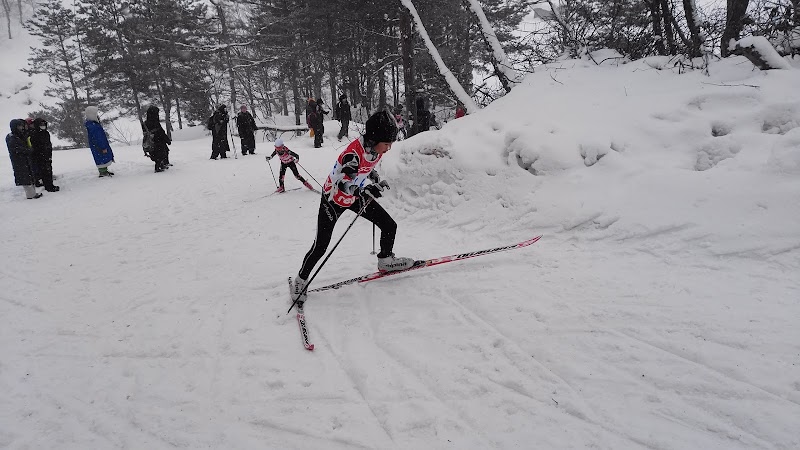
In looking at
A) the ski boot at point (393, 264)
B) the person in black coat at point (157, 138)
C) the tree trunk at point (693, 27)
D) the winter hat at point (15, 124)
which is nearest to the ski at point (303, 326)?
the ski boot at point (393, 264)

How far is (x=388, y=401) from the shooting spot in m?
2.84

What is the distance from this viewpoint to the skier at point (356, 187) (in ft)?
12.5

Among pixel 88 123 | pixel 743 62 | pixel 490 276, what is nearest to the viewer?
pixel 490 276

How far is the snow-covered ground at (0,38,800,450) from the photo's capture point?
104 inches

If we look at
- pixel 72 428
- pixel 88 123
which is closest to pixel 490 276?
pixel 72 428

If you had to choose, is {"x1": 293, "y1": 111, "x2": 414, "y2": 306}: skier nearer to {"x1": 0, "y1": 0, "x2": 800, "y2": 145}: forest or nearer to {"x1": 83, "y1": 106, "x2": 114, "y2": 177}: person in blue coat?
{"x1": 0, "y1": 0, "x2": 800, "y2": 145}: forest

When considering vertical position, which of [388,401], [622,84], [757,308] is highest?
[622,84]

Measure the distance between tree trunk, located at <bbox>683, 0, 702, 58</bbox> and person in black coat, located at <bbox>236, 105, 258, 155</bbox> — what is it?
1351 cm

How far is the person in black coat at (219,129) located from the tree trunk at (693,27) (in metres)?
13.9

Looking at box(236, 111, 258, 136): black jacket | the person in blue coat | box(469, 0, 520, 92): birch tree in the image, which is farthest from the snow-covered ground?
box(236, 111, 258, 136): black jacket

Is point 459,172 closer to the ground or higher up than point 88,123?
closer to the ground

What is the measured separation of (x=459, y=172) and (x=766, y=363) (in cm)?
469

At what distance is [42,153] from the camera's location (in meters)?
9.95

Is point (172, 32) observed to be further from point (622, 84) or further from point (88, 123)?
point (622, 84)
